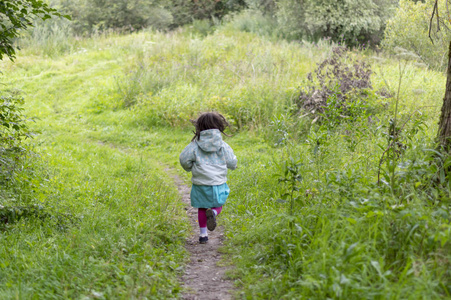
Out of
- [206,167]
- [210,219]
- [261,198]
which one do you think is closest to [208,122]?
[206,167]

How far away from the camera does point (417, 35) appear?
16125 millimetres

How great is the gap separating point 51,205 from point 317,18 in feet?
65.5

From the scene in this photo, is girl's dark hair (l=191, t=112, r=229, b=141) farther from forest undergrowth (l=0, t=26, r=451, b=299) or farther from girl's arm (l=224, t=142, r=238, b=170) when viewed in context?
forest undergrowth (l=0, t=26, r=451, b=299)

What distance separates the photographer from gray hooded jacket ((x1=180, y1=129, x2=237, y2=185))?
17.4 ft

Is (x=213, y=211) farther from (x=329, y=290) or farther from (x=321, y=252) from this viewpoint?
(x=329, y=290)

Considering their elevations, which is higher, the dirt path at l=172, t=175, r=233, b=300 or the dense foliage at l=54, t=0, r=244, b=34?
the dense foliage at l=54, t=0, r=244, b=34

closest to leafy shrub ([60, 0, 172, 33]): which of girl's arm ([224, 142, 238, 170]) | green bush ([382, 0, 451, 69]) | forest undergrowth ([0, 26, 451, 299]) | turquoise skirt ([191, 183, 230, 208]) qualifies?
forest undergrowth ([0, 26, 451, 299])

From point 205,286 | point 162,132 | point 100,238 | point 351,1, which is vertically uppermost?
point 351,1

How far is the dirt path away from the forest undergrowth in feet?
0.52

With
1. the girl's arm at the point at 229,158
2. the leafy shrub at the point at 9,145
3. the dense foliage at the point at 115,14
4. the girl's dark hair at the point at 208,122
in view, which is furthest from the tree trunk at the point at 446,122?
the dense foliage at the point at 115,14

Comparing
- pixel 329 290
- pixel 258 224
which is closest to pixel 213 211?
pixel 258 224

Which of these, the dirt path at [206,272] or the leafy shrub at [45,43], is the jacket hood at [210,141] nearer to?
the dirt path at [206,272]

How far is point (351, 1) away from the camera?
2231 centimetres

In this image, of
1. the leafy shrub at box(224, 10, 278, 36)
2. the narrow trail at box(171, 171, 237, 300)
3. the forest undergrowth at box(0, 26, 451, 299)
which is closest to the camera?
the forest undergrowth at box(0, 26, 451, 299)
